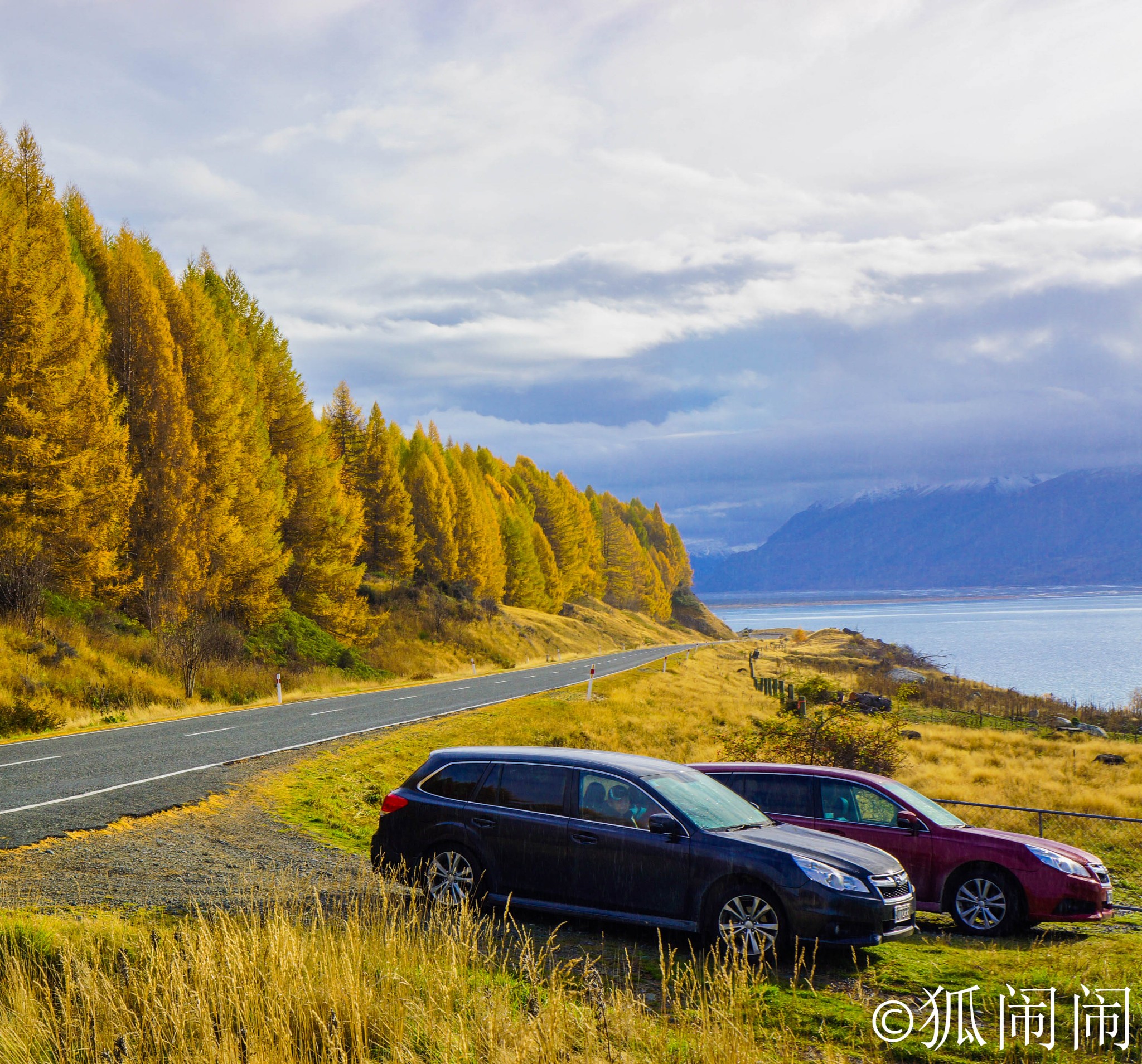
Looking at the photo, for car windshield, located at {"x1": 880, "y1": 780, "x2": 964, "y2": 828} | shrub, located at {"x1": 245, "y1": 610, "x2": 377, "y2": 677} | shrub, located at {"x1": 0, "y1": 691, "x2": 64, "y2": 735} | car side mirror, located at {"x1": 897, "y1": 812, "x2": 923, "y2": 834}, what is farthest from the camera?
shrub, located at {"x1": 245, "y1": 610, "x2": 377, "y2": 677}

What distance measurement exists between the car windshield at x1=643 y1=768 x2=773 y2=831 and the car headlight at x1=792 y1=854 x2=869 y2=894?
74 centimetres

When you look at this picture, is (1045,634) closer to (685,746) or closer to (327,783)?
(685,746)

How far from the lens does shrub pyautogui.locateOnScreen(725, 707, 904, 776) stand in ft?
65.5

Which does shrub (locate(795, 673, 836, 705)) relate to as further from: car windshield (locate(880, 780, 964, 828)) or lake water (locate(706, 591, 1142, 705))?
lake water (locate(706, 591, 1142, 705))

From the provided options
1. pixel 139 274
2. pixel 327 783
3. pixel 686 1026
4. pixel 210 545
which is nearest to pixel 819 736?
pixel 327 783

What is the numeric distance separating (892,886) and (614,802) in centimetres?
231

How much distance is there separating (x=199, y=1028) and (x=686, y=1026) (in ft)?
Result: 8.85

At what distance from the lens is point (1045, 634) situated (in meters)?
122

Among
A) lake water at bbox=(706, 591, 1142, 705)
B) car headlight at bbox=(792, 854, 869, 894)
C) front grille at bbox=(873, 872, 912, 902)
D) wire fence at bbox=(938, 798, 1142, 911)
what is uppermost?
car headlight at bbox=(792, 854, 869, 894)

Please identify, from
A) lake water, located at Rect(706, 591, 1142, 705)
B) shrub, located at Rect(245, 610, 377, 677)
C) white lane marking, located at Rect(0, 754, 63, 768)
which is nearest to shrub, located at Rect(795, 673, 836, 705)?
shrub, located at Rect(245, 610, 377, 677)

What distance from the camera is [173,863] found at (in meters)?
9.30

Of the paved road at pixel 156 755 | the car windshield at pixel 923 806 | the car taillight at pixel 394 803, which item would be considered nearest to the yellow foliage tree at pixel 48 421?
the paved road at pixel 156 755

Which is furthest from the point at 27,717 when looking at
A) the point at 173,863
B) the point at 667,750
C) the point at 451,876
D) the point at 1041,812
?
the point at 1041,812

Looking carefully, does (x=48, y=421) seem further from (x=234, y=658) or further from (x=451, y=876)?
(x=451, y=876)
